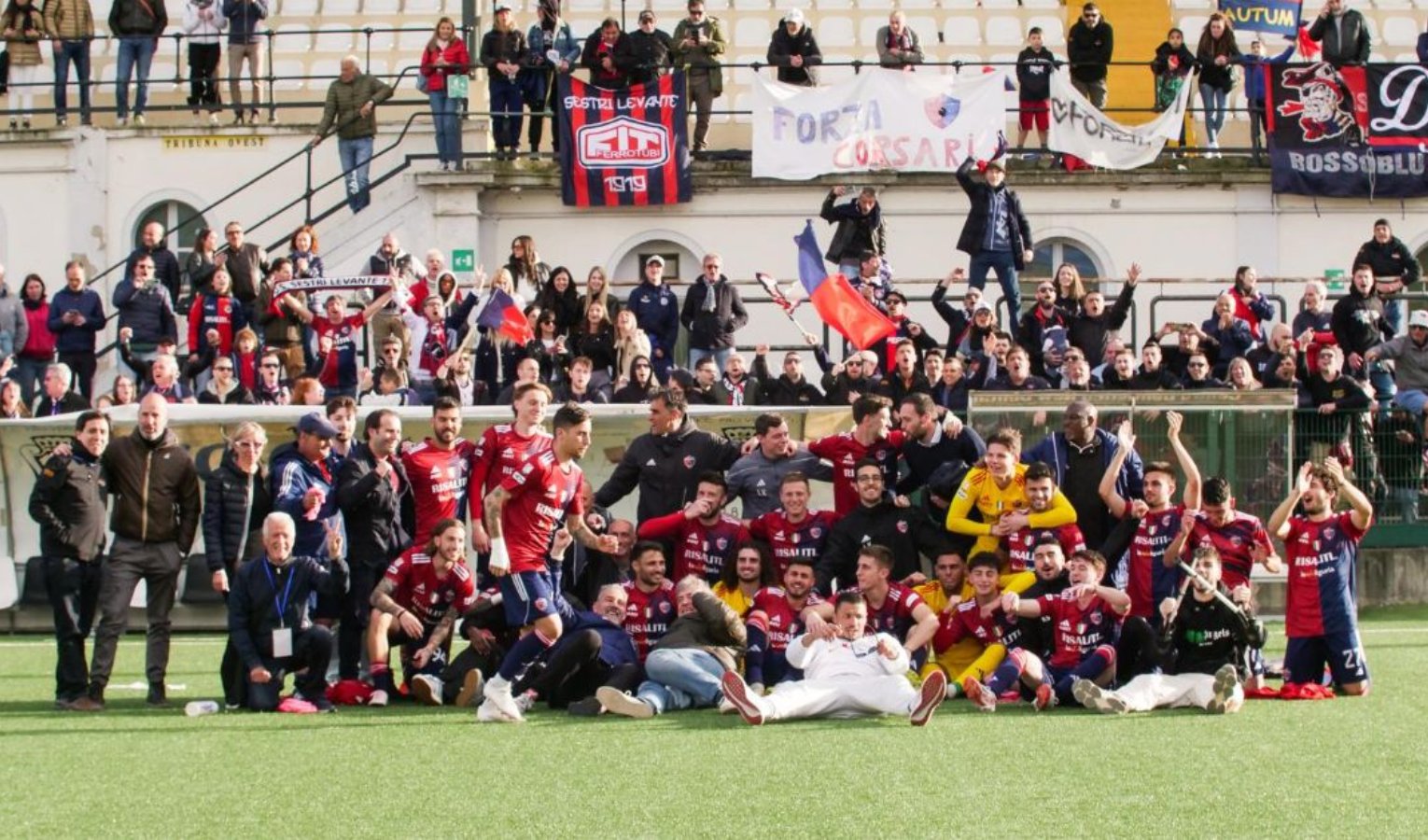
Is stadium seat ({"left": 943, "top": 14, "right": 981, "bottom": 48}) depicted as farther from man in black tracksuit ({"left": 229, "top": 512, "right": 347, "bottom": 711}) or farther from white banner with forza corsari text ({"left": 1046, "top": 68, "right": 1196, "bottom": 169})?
man in black tracksuit ({"left": 229, "top": 512, "right": 347, "bottom": 711})

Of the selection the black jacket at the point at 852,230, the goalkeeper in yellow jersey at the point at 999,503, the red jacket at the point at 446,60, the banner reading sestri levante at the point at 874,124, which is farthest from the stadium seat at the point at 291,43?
the goalkeeper in yellow jersey at the point at 999,503

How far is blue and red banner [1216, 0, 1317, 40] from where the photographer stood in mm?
27766

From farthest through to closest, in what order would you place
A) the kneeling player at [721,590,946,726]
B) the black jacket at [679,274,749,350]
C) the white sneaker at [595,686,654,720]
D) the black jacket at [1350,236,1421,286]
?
the black jacket at [1350,236,1421,286] → the black jacket at [679,274,749,350] → the white sneaker at [595,686,654,720] → the kneeling player at [721,590,946,726]

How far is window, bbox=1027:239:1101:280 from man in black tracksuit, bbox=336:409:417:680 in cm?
1293

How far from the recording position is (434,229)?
81.4 ft

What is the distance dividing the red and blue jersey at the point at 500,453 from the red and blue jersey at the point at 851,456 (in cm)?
261

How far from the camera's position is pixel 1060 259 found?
25.5m

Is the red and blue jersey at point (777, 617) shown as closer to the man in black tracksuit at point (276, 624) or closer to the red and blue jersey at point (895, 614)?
the red and blue jersey at point (895, 614)

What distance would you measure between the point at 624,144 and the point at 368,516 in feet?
37.2

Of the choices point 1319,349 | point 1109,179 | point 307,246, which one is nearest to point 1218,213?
point 1109,179

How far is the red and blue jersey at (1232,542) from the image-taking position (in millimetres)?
14047

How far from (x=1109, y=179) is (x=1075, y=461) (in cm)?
1070

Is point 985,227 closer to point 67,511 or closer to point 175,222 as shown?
point 175,222

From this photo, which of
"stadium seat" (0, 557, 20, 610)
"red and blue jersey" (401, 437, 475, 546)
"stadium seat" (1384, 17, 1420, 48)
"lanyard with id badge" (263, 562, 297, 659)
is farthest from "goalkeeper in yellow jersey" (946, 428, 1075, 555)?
"stadium seat" (1384, 17, 1420, 48)
